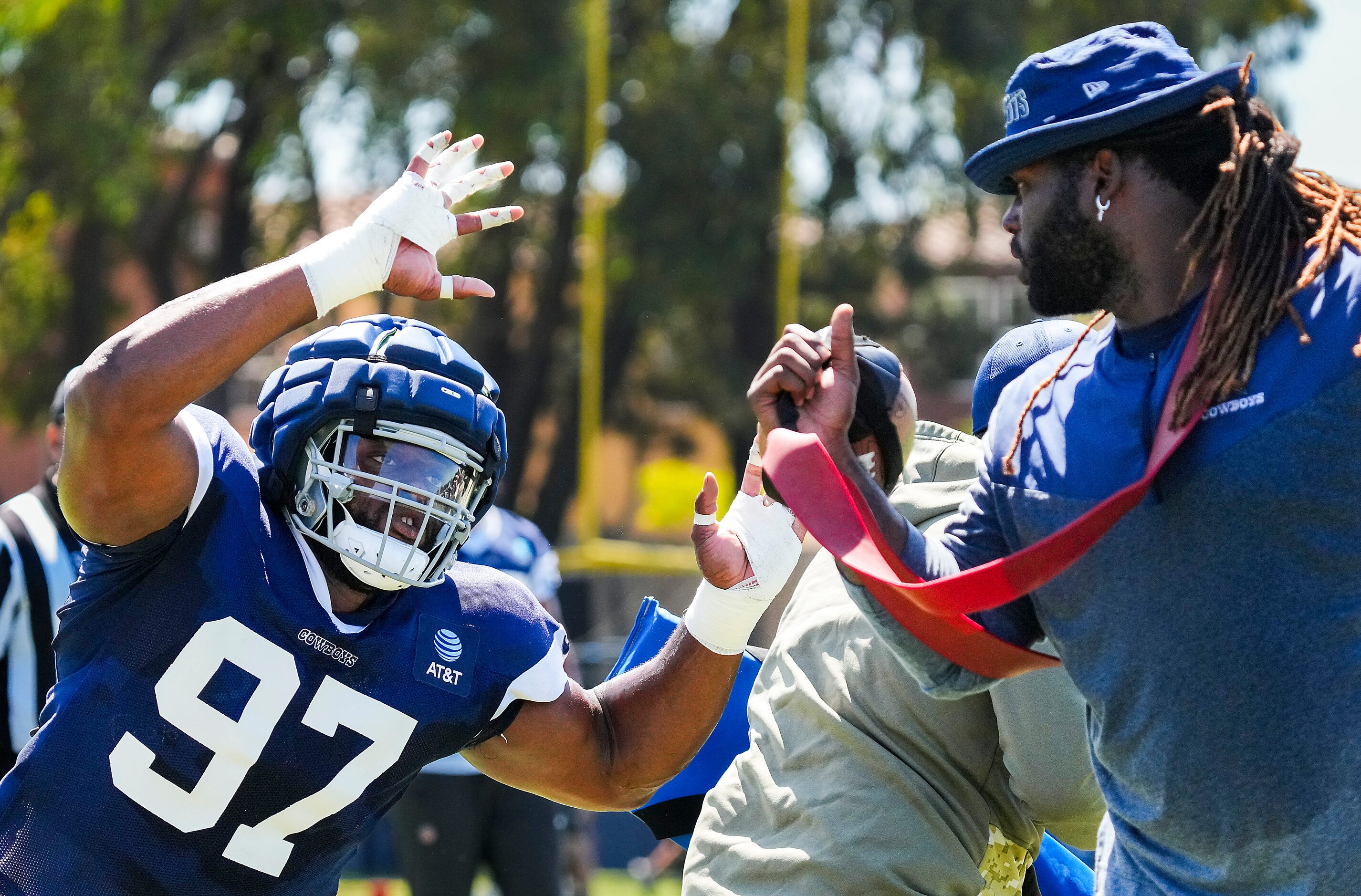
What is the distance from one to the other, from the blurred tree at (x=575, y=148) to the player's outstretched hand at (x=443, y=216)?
13.4 metres

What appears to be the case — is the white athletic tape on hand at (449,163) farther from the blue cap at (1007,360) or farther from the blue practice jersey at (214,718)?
the blue cap at (1007,360)

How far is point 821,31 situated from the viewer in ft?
61.8

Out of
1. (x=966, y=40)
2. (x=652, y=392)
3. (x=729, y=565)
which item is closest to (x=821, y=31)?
(x=966, y=40)

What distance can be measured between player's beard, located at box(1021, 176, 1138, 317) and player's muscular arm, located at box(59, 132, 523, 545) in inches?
37.4

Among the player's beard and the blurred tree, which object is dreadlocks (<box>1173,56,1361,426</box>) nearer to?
the player's beard

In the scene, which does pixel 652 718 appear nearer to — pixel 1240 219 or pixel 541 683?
pixel 541 683

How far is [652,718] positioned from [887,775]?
49 cm

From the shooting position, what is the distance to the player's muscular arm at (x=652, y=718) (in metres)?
2.70

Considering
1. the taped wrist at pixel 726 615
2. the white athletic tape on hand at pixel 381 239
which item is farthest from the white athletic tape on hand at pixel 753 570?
the white athletic tape on hand at pixel 381 239

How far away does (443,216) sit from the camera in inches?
97.8

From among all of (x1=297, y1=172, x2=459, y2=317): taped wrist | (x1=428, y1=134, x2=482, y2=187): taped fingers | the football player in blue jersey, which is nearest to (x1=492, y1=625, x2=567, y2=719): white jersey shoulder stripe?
the football player in blue jersey

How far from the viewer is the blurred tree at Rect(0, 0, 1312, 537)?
17031 mm

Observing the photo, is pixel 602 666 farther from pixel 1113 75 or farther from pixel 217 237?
pixel 217 237

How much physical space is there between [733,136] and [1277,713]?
1683cm
